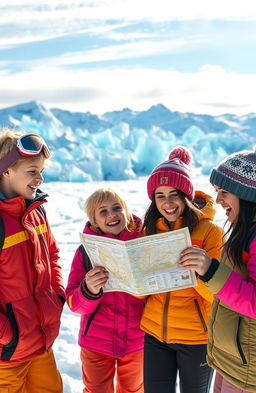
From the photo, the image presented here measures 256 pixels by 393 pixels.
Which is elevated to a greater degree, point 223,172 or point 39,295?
point 223,172

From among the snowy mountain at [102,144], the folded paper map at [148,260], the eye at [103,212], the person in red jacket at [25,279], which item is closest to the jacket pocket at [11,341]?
the person in red jacket at [25,279]

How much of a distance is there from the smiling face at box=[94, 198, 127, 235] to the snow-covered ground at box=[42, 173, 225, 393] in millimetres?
156

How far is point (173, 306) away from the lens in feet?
6.98

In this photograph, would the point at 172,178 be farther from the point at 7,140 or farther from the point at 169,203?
the point at 7,140

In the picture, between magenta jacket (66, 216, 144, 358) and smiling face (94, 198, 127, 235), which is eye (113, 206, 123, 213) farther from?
magenta jacket (66, 216, 144, 358)

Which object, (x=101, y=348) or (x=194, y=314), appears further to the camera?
(x=101, y=348)

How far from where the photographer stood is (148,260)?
188 centimetres

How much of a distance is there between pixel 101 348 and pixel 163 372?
0.34 meters

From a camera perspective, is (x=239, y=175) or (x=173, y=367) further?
(x=173, y=367)

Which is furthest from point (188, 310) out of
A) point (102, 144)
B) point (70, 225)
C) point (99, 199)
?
point (102, 144)

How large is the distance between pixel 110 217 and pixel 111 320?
1.71 ft

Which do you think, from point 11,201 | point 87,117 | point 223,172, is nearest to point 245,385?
point 223,172

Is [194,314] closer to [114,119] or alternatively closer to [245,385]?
[245,385]

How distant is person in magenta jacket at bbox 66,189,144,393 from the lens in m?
2.30
